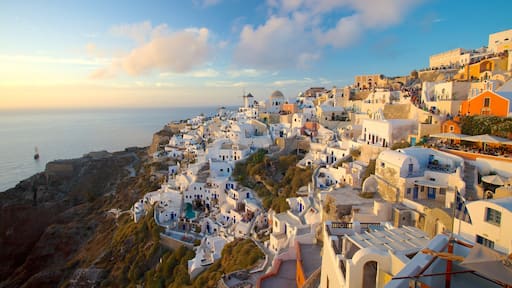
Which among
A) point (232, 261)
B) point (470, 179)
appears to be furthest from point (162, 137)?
point (470, 179)

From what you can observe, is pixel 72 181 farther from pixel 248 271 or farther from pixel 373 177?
pixel 373 177

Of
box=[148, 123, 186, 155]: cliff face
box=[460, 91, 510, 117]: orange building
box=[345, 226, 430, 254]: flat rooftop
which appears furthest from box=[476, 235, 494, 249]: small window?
box=[148, 123, 186, 155]: cliff face

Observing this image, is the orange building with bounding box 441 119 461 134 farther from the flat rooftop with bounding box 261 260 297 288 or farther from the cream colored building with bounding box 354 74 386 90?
the cream colored building with bounding box 354 74 386 90

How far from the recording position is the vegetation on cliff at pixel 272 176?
2156cm

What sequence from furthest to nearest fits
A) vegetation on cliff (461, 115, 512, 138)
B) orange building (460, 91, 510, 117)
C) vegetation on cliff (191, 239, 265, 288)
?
vegetation on cliff (191, 239, 265, 288), orange building (460, 91, 510, 117), vegetation on cliff (461, 115, 512, 138)

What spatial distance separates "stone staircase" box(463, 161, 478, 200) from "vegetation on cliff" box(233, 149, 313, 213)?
10.2 m

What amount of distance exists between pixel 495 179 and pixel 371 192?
4.58 metres

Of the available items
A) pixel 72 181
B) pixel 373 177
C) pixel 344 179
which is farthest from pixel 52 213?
pixel 373 177

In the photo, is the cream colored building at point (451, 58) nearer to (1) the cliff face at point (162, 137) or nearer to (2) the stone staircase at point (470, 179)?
(2) the stone staircase at point (470, 179)

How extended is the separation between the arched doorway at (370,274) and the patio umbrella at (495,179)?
8290 mm

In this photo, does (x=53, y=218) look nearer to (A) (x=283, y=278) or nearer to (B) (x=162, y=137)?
(B) (x=162, y=137)

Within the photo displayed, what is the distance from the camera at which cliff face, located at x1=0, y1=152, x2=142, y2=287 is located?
30516 mm

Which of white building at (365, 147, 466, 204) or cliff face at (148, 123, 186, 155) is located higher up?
white building at (365, 147, 466, 204)

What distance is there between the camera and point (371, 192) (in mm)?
13555
